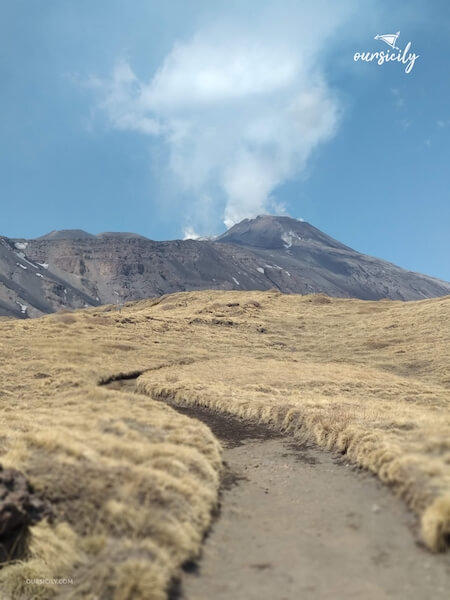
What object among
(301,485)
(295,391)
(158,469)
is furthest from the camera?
(295,391)

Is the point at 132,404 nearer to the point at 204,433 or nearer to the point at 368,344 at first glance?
the point at 204,433

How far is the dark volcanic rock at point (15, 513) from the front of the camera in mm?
10734

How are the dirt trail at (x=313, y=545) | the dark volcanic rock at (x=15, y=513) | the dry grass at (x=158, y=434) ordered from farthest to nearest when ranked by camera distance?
1. the dark volcanic rock at (x=15, y=513)
2. the dry grass at (x=158, y=434)
3. the dirt trail at (x=313, y=545)

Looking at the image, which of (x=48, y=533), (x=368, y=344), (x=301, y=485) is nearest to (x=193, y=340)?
(x=368, y=344)

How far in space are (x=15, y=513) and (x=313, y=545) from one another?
732cm

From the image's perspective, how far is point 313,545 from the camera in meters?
11.0

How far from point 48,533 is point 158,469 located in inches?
148

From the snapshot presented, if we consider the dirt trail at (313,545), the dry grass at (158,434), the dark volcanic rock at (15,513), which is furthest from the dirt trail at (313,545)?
the dark volcanic rock at (15,513)

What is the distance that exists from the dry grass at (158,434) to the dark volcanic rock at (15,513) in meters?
0.32

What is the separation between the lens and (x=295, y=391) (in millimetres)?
32594

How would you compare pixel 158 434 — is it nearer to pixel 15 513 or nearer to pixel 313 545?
pixel 15 513
